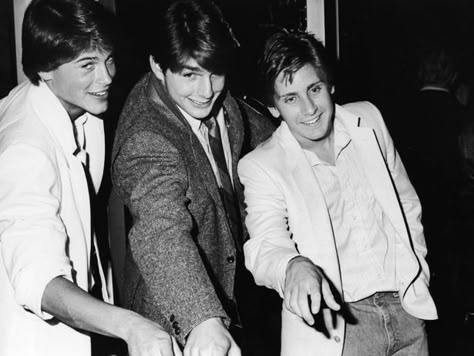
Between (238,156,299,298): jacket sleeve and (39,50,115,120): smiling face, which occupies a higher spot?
(39,50,115,120): smiling face

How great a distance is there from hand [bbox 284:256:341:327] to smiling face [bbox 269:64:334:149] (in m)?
0.58

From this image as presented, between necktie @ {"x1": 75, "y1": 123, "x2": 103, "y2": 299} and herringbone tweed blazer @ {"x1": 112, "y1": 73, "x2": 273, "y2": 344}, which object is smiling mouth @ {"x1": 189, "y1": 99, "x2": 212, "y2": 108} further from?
necktie @ {"x1": 75, "y1": 123, "x2": 103, "y2": 299}

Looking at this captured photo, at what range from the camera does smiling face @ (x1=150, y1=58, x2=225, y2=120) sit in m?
1.90

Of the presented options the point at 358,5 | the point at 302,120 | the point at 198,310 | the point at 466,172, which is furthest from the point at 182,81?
the point at 466,172

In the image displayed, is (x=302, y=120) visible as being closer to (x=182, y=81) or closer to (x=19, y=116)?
(x=182, y=81)

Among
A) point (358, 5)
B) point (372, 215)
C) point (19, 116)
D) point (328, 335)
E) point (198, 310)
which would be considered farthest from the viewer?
point (358, 5)

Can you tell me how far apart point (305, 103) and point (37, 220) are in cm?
96

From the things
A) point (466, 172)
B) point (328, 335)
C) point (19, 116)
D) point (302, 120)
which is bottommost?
point (466, 172)

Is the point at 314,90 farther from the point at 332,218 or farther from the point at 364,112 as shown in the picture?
the point at 332,218

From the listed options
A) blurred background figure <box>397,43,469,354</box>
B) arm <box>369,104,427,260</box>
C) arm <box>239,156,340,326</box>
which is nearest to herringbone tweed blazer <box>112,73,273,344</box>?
arm <box>239,156,340,326</box>

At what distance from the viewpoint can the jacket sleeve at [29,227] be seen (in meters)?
1.36

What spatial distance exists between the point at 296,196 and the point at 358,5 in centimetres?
215

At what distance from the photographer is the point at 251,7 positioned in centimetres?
312

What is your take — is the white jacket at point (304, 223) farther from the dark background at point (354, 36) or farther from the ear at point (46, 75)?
the ear at point (46, 75)
